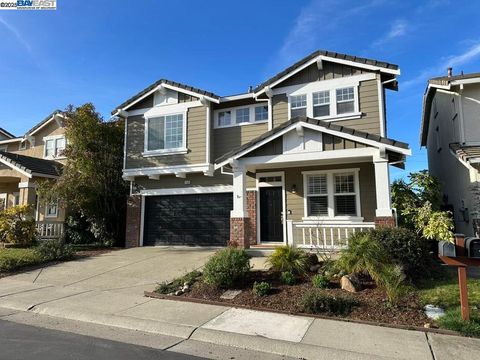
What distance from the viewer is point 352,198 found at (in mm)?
13367

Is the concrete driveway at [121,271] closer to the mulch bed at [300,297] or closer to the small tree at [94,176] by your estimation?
the mulch bed at [300,297]

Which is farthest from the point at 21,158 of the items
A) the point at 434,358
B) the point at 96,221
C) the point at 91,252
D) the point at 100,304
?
the point at 434,358

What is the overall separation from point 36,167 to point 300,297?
15918 mm

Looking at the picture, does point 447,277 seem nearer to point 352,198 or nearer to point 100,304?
point 352,198

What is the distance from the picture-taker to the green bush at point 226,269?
8.44 meters

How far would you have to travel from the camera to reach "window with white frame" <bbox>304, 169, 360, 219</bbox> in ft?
43.8

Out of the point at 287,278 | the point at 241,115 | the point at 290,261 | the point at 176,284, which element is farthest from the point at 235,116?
the point at 287,278

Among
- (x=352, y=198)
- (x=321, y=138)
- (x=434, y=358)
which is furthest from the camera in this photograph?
(x=352, y=198)

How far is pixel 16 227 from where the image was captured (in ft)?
52.4

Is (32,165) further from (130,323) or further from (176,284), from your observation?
(130,323)

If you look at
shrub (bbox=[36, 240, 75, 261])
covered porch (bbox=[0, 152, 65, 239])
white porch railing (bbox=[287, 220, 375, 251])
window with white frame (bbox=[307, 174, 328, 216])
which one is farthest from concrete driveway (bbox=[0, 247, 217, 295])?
covered porch (bbox=[0, 152, 65, 239])

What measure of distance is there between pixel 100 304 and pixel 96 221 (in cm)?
1085

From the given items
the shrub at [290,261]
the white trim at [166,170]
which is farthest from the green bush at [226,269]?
the white trim at [166,170]

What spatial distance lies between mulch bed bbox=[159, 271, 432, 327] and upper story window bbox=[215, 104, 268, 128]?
25.3ft
